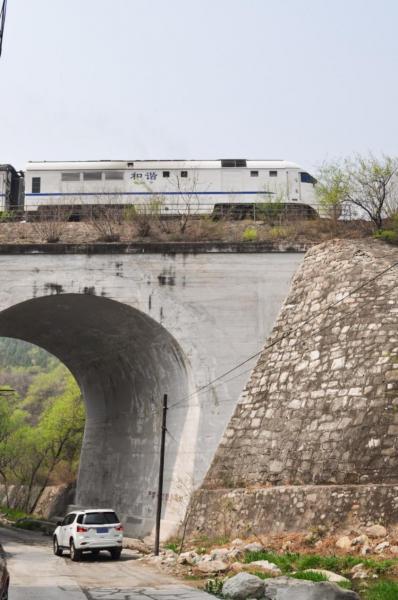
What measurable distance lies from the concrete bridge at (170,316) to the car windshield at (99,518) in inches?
81.5

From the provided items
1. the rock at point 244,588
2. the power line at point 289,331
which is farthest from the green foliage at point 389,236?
the rock at point 244,588

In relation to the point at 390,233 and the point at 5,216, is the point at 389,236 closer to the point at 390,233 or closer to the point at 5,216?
the point at 390,233

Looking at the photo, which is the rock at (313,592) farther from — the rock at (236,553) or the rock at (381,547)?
the rock at (236,553)

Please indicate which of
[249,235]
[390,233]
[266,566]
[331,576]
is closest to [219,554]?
[266,566]

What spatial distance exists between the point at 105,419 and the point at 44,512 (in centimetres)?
1611

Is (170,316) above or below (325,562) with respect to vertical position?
above

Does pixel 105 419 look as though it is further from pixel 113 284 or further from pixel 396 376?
pixel 396 376

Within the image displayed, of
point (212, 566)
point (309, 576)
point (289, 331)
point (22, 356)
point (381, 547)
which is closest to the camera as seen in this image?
point (309, 576)

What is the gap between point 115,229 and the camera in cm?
2484

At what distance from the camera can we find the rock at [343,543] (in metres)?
14.3

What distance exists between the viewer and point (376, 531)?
1448cm

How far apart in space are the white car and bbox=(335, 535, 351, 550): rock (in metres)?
6.82

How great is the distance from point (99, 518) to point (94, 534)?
0.52 meters

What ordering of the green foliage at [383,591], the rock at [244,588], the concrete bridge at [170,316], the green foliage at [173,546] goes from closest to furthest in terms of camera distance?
the green foliage at [383,591], the rock at [244,588], the green foliage at [173,546], the concrete bridge at [170,316]
